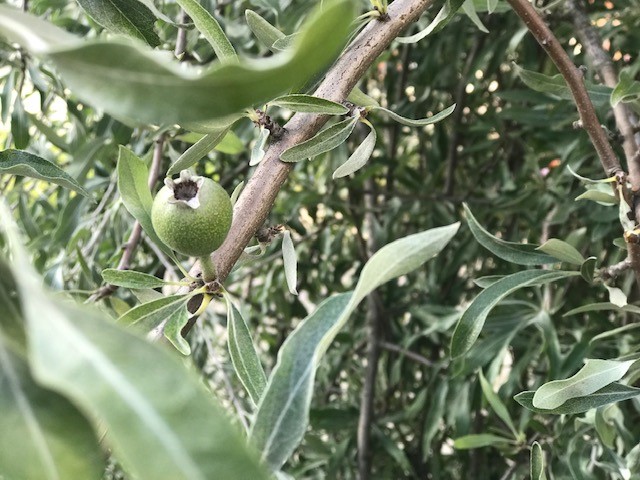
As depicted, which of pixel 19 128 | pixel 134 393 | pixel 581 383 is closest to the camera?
pixel 134 393

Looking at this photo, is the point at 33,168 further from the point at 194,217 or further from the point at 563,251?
the point at 563,251

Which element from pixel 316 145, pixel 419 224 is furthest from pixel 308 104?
pixel 419 224

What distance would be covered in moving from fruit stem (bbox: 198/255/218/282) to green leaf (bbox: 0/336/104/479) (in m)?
0.16

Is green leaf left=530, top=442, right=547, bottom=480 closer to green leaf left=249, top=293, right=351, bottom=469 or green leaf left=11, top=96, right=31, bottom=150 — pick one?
green leaf left=249, top=293, right=351, bottom=469

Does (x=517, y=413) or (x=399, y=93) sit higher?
(x=399, y=93)

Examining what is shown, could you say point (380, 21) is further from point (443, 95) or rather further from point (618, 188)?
point (443, 95)

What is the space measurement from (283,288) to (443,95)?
1.65ft

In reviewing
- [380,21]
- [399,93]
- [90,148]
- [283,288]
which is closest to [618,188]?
[380,21]

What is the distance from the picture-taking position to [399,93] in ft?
3.92

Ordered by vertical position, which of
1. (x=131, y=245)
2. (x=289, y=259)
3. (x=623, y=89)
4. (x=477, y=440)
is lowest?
(x=477, y=440)

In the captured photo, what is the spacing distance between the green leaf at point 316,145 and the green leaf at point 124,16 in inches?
4.9

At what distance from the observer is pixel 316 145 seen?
0.39 m

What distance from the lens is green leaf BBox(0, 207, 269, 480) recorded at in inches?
6.0

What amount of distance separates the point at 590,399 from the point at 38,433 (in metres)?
0.38
